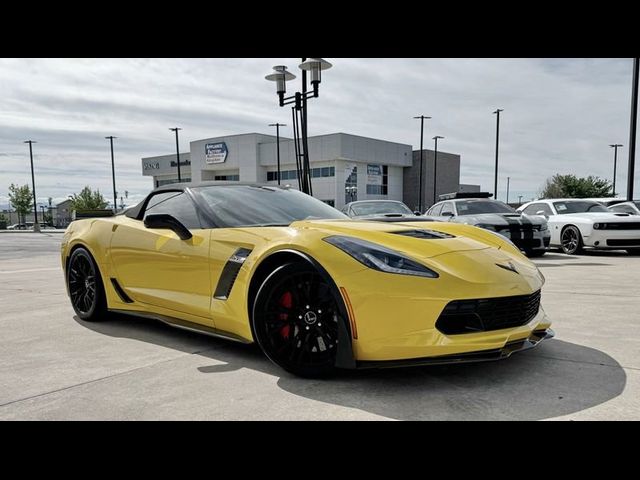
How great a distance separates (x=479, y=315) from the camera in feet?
8.82

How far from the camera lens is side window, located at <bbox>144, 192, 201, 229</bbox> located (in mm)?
3856

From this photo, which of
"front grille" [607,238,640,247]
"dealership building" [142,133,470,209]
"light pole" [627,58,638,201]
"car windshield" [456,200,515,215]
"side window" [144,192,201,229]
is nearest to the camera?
"side window" [144,192,201,229]

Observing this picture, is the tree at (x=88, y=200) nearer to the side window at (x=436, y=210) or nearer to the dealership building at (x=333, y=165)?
the dealership building at (x=333, y=165)

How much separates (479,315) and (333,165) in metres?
47.0

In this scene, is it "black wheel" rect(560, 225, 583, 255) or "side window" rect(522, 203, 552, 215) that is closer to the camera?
"black wheel" rect(560, 225, 583, 255)

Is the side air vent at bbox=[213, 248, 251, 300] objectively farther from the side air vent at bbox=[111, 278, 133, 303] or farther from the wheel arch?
the side air vent at bbox=[111, 278, 133, 303]

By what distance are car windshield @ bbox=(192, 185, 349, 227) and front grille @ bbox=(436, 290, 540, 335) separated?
4.63 feet

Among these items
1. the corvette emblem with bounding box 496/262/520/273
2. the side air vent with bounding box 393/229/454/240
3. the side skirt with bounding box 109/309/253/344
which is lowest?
the side skirt with bounding box 109/309/253/344

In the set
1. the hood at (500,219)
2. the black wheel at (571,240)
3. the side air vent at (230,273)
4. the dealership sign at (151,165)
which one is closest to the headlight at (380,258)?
the side air vent at (230,273)

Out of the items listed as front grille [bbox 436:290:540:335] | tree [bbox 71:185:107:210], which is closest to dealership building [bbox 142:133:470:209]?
tree [bbox 71:185:107:210]
